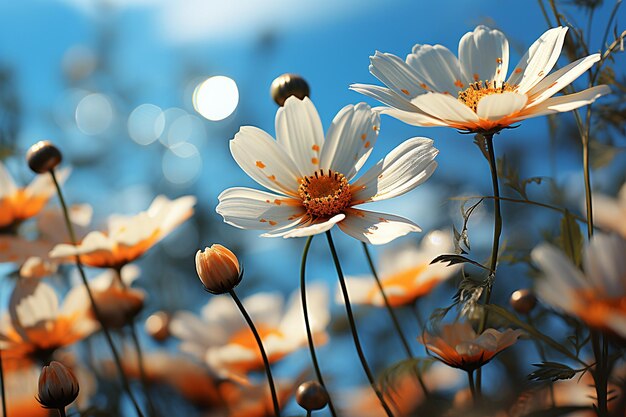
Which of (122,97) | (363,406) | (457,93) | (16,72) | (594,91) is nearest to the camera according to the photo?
(594,91)

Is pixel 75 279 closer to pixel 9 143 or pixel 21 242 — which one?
pixel 21 242

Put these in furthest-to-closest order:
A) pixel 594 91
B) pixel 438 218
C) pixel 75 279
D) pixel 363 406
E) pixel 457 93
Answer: pixel 438 218 < pixel 75 279 < pixel 363 406 < pixel 457 93 < pixel 594 91

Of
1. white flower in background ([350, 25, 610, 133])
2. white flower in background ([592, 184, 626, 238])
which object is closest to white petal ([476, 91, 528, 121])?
white flower in background ([350, 25, 610, 133])

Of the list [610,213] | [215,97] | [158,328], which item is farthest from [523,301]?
[215,97]

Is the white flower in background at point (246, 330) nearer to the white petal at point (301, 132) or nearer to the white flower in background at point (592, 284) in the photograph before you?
the white petal at point (301, 132)

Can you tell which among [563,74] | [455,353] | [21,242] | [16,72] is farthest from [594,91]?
[16,72]

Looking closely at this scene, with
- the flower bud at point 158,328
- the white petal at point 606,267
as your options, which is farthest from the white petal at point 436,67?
the flower bud at point 158,328
